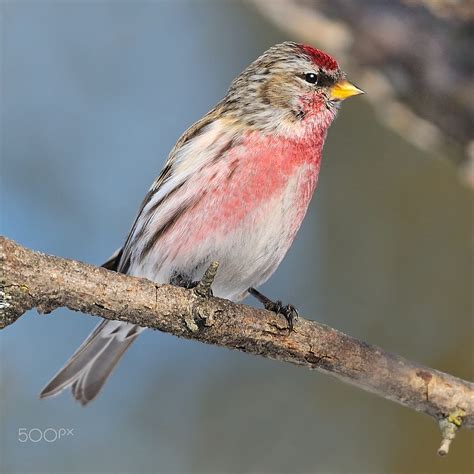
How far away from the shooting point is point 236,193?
259cm

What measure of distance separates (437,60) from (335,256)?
1.85 metres

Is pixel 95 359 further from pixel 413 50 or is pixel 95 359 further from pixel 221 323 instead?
pixel 413 50

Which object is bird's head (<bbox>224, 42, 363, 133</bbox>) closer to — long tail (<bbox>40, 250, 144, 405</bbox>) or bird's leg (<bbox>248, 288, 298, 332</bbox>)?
bird's leg (<bbox>248, 288, 298, 332</bbox>)

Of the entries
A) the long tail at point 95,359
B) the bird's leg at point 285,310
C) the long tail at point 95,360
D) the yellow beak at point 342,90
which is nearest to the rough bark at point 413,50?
the yellow beak at point 342,90

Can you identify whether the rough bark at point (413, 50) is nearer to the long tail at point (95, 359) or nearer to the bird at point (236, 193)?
the bird at point (236, 193)

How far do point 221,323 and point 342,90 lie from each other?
3.42ft

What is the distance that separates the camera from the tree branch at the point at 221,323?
194 centimetres

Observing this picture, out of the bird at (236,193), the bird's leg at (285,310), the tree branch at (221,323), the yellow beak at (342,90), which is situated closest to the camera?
the tree branch at (221,323)

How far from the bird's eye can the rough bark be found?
0.19 metres

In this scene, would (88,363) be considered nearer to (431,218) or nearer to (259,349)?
(259,349)

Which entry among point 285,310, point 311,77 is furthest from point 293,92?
point 285,310

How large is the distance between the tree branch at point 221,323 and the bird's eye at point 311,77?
0.93 metres

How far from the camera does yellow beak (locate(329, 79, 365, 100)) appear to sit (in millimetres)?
2762

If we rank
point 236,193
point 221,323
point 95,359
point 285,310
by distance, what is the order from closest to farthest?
point 221,323 → point 285,310 → point 236,193 → point 95,359
